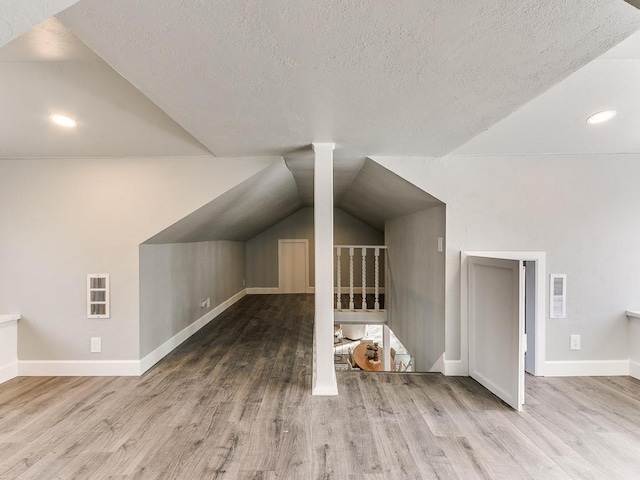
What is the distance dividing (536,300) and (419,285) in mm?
1210

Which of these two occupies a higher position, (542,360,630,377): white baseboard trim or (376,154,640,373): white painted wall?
(376,154,640,373): white painted wall

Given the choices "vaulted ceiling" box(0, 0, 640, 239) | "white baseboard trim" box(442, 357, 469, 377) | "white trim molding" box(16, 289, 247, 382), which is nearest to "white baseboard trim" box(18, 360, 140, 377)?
"white trim molding" box(16, 289, 247, 382)

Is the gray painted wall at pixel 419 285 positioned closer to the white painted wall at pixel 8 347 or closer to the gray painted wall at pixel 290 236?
the gray painted wall at pixel 290 236

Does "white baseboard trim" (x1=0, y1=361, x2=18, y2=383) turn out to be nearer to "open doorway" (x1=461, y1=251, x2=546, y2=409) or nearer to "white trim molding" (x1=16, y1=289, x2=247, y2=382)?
"white trim molding" (x1=16, y1=289, x2=247, y2=382)

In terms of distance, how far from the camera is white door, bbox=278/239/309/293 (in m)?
8.53

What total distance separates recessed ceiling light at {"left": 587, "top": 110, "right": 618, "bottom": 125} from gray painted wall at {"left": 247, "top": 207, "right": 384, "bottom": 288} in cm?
585

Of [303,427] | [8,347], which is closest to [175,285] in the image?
[8,347]

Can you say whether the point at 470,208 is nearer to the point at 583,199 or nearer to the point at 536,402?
the point at 583,199

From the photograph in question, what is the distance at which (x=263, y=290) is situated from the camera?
8492 millimetres

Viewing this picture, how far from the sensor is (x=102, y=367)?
3.20m

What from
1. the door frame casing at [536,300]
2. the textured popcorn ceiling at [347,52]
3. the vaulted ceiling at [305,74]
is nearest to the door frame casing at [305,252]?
the vaulted ceiling at [305,74]

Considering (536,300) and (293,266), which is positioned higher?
(536,300)

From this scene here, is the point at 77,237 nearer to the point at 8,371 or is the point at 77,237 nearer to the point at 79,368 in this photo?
the point at 79,368

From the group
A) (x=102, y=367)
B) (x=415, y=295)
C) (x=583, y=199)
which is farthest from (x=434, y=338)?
(x=102, y=367)
